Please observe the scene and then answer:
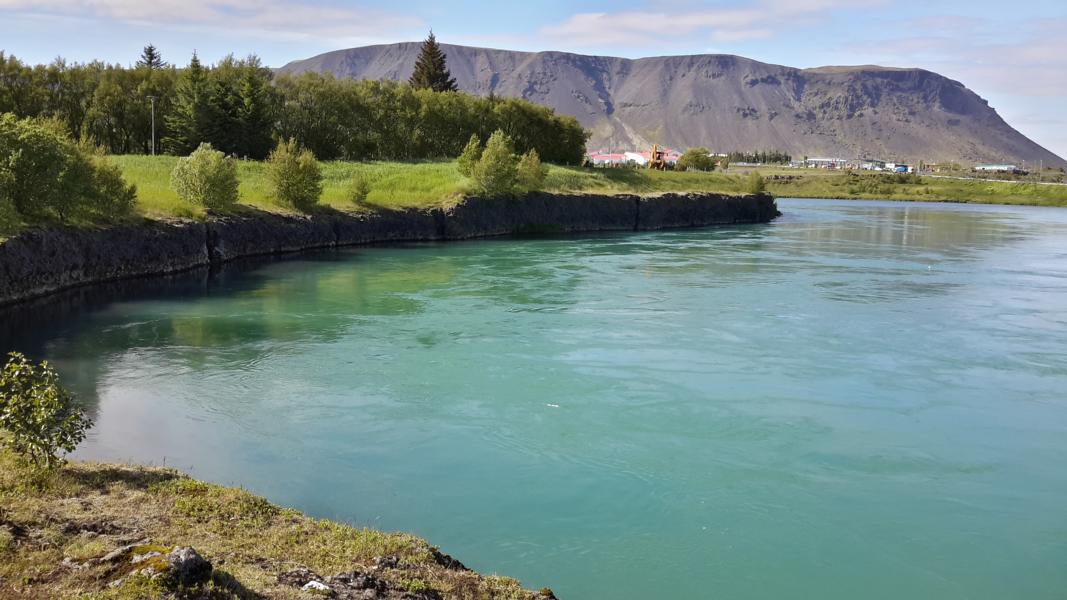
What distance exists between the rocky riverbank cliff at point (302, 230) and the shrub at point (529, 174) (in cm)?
94

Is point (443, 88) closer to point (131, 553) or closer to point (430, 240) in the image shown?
point (430, 240)

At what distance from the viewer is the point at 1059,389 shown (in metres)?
21.2

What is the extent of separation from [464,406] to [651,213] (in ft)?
194

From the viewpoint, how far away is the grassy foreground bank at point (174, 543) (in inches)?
304

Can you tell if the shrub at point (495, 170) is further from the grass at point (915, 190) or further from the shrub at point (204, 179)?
the grass at point (915, 190)

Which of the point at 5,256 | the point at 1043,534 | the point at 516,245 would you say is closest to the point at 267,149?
the point at 516,245

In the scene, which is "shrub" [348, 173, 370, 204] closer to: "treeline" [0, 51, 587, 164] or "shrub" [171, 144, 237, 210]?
"shrub" [171, 144, 237, 210]

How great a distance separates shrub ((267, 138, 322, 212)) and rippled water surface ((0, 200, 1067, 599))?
1382 cm

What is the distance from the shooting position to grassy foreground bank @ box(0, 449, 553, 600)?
7723 millimetres

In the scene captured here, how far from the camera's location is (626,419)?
17.7m

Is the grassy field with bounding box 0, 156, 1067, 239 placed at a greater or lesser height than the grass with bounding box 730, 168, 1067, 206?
lesser

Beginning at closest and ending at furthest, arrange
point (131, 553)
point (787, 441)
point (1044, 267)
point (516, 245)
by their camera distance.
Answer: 1. point (131, 553)
2. point (787, 441)
3. point (1044, 267)
4. point (516, 245)

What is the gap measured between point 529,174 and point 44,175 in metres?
39.9

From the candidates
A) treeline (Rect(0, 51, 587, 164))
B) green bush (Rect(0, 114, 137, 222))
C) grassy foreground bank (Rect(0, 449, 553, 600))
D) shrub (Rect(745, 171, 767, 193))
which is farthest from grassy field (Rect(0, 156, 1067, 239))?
grassy foreground bank (Rect(0, 449, 553, 600))
